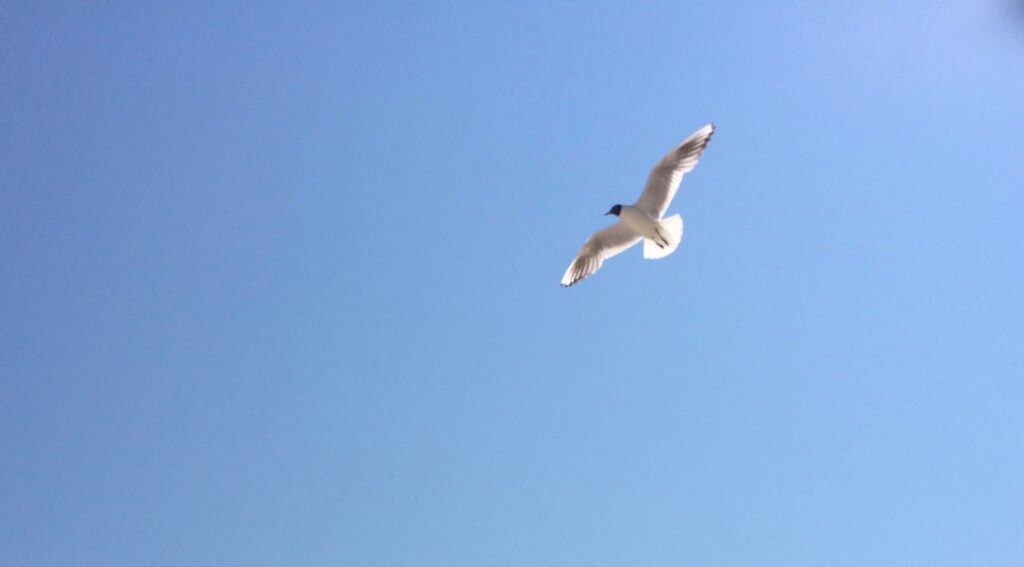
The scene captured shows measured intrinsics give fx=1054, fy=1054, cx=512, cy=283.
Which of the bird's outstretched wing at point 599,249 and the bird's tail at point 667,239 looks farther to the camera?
the bird's outstretched wing at point 599,249

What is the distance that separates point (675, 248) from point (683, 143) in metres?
1.29

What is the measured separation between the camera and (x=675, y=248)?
1302 cm

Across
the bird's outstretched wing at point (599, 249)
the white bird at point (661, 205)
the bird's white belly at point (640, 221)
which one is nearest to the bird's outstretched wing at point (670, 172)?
the white bird at point (661, 205)

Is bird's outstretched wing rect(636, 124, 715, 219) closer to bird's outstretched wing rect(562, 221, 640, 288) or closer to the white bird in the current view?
the white bird

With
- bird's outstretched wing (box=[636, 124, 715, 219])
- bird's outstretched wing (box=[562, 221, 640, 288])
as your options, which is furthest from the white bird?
bird's outstretched wing (box=[562, 221, 640, 288])

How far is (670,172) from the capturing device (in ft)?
42.8

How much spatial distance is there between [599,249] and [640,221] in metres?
1.05

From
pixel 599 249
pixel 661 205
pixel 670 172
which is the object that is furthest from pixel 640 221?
pixel 599 249

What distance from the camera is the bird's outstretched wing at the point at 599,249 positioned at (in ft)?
44.9

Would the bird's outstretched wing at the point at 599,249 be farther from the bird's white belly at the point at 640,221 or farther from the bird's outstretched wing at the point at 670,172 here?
the bird's outstretched wing at the point at 670,172

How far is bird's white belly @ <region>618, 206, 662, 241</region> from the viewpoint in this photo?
42.5 feet

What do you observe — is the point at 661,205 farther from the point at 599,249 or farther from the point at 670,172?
the point at 599,249

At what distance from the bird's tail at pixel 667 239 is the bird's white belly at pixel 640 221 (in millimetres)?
69

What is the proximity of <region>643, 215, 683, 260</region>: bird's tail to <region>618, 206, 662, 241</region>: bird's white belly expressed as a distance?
7 centimetres
